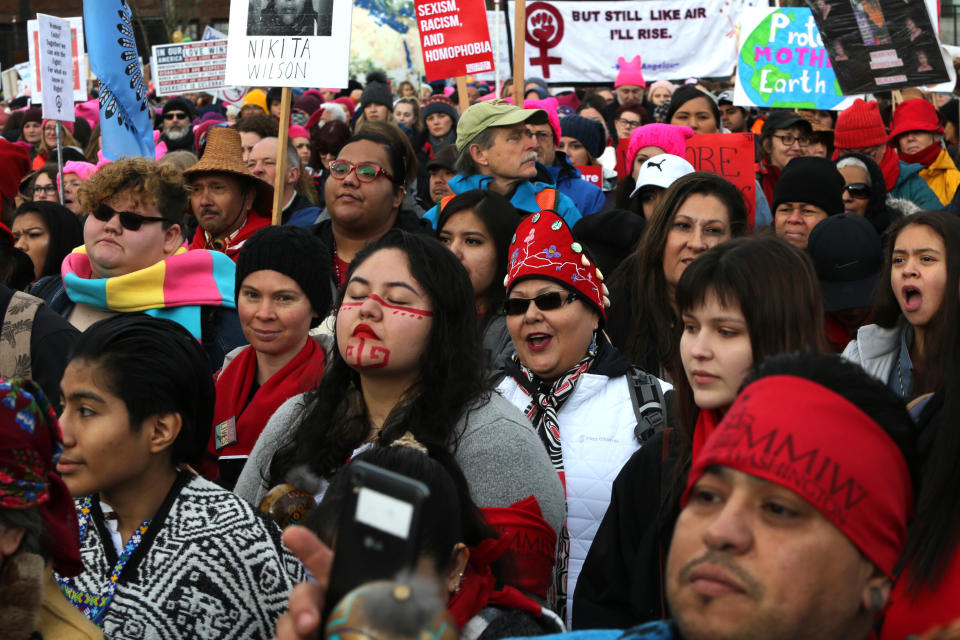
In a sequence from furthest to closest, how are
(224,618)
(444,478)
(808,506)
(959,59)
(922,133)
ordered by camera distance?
(959,59)
(922,133)
(224,618)
(444,478)
(808,506)

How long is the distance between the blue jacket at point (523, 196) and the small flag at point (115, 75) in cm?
256

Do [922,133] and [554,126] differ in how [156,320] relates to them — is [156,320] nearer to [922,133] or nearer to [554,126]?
[554,126]

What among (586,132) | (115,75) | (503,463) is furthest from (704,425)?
(586,132)

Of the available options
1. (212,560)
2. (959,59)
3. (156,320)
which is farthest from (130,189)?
(959,59)

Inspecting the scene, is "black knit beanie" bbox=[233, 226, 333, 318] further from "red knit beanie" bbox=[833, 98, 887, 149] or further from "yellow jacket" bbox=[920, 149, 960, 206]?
"yellow jacket" bbox=[920, 149, 960, 206]

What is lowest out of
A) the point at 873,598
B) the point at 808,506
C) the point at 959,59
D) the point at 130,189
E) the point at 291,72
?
the point at 873,598

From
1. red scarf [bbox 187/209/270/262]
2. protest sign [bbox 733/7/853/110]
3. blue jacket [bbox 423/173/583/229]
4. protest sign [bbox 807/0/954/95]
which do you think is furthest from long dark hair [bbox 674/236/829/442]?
protest sign [bbox 733/7/853/110]

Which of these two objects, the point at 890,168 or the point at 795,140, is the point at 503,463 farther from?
the point at 890,168

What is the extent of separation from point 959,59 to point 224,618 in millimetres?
14594

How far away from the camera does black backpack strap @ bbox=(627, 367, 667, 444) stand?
11.4 feet

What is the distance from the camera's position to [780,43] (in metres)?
9.98

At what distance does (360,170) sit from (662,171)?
1510 millimetres

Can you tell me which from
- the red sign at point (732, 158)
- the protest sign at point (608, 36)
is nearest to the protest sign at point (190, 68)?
the protest sign at point (608, 36)

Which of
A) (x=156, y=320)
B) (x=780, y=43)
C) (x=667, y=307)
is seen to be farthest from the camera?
(x=780, y=43)
